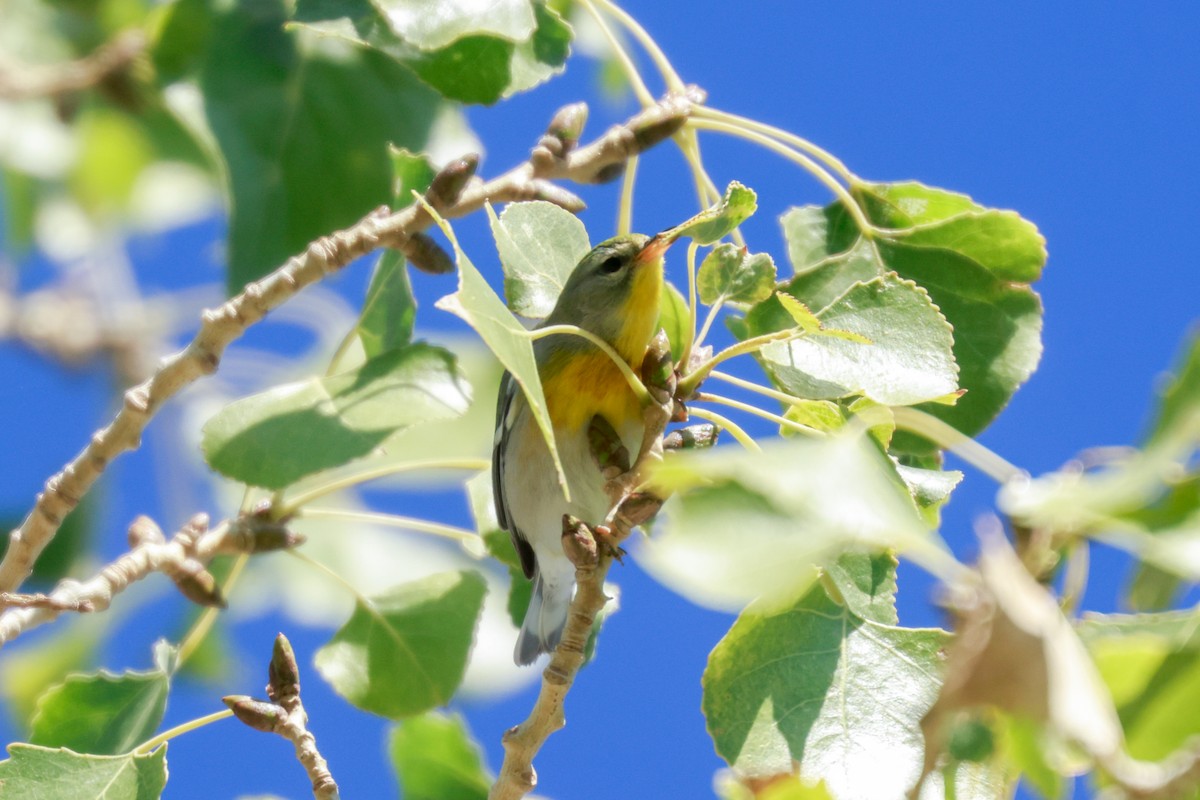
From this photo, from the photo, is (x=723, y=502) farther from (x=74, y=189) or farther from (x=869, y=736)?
(x=74, y=189)

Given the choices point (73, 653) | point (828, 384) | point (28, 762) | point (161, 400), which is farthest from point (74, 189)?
point (828, 384)

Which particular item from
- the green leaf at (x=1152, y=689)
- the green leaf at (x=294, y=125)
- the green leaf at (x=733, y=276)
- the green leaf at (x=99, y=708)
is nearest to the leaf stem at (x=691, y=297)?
the green leaf at (x=733, y=276)

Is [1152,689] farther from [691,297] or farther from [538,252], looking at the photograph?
[538,252]

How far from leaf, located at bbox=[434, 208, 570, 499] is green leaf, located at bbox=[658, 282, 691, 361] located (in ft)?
1.98

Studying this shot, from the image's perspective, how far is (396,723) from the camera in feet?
7.71

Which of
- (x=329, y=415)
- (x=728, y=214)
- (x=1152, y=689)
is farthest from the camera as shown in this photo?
(x=329, y=415)

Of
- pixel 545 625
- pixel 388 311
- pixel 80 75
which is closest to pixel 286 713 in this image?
pixel 388 311

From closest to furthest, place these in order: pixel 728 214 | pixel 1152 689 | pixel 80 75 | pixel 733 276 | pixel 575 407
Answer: pixel 1152 689 < pixel 728 214 < pixel 733 276 < pixel 575 407 < pixel 80 75

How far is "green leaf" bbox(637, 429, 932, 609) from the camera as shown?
3.11 ft

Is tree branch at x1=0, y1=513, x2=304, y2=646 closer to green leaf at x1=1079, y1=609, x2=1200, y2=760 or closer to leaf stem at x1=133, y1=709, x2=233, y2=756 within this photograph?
leaf stem at x1=133, y1=709, x2=233, y2=756

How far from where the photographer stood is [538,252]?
1.81 metres

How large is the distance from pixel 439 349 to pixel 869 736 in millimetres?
869

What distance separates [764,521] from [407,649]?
1355 mm

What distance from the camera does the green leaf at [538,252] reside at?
1.75 meters
